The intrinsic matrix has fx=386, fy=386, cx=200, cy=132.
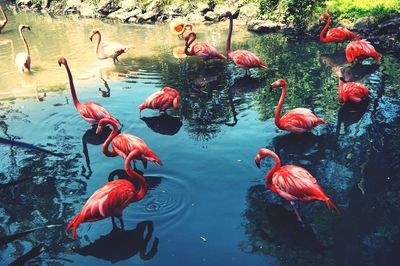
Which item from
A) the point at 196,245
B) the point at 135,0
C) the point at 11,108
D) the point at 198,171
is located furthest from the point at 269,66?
the point at 135,0

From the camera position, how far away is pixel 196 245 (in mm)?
4473

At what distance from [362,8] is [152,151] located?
10693 mm

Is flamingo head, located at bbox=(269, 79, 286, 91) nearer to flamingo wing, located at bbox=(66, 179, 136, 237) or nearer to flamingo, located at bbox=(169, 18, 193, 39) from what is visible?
flamingo wing, located at bbox=(66, 179, 136, 237)

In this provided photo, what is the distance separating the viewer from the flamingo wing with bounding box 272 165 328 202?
458 cm

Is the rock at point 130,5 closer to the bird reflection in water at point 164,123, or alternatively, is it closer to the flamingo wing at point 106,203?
the bird reflection in water at point 164,123

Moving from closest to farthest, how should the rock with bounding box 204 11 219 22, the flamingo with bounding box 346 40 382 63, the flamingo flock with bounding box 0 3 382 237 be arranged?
the flamingo flock with bounding box 0 3 382 237
the flamingo with bounding box 346 40 382 63
the rock with bounding box 204 11 219 22

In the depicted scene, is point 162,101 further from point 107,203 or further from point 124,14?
point 124,14

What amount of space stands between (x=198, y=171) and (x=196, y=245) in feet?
5.32

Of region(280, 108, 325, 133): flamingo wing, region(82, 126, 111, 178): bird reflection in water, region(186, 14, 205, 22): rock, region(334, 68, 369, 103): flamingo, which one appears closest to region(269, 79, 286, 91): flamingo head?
region(280, 108, 325, 133): flamingo wing

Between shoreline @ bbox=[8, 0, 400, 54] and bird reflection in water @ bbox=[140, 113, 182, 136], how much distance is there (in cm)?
723

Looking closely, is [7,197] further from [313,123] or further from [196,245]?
[313,123]

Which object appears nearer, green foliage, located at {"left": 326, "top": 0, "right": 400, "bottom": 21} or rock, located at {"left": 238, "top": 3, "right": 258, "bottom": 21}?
green foliage, located at {"left": 326, "top": 0, "right": 400, "bottom": 21}

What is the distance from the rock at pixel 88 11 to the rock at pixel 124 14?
5.38 ft

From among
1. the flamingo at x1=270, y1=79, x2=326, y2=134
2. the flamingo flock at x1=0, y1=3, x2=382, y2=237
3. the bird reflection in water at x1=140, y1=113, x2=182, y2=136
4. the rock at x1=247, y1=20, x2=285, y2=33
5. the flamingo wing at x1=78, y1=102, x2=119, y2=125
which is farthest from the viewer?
the rock at x1=247, y1=20, x2=285, y2=33
